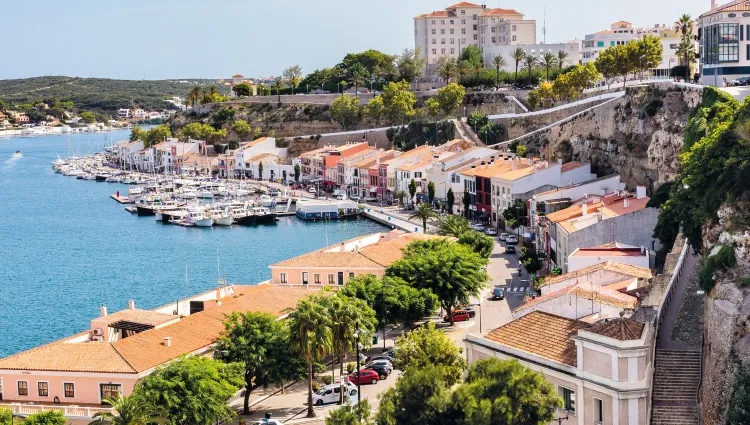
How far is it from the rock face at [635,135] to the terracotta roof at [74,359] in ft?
114

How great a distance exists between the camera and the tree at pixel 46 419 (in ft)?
98.4

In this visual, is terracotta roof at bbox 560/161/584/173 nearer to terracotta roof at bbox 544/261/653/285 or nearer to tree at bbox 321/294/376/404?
terracotta roof at bbox 544/261/653/285

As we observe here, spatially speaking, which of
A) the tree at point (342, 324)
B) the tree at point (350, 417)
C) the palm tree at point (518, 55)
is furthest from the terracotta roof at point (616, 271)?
the palm tree at point (518, 55)

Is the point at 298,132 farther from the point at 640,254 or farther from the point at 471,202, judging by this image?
the point at 640,254

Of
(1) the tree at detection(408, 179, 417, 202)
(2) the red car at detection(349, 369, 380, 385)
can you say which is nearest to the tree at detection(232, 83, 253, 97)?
(1) the tree at detection(408, 179, 417, 202)

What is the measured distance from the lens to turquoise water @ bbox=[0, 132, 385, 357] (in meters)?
60.8

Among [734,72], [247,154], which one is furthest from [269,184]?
[734,72]

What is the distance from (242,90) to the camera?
158375 millimetres

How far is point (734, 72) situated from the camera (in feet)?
214

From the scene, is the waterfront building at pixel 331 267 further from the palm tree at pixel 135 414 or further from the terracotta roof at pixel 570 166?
the terracotta roof at pixel 570 166

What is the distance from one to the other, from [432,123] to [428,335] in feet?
263

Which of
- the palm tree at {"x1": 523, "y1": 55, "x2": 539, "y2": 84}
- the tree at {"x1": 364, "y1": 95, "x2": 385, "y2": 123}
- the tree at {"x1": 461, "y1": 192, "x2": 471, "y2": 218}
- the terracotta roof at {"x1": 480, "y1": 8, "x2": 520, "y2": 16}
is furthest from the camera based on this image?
the terracotta roof at {"x1": 480, "y1": 8, "x2": 520, "y2": 16}

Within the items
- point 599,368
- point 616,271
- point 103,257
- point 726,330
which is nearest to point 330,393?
point 599,368

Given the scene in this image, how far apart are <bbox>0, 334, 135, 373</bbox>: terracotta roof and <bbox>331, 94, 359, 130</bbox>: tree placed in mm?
91366
